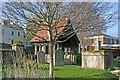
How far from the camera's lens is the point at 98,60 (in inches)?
613

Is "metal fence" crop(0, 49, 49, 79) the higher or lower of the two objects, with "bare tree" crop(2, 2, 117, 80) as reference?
lower

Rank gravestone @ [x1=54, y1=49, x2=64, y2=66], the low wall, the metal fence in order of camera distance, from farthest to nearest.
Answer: gravestone @ [x1=54, y1=49, x2=64, y2=66] < the low wall < the metal fence

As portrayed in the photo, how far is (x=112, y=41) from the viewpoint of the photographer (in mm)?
58188

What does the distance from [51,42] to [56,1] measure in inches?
90.7

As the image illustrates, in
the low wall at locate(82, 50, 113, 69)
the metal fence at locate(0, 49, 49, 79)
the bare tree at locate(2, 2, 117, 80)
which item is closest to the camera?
the metal fence at locate(0, 49, 49, 79)

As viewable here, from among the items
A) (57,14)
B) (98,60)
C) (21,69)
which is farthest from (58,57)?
(21,69)

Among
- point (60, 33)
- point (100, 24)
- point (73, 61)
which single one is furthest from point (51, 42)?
point (73, 61)

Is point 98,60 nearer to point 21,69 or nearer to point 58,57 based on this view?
point 58,57

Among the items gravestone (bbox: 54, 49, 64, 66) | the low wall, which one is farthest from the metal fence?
gravestone (bbox: 54, 49, 64, 66)

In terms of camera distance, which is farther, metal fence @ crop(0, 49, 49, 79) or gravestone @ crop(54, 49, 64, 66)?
gravestone @ crop(54, 49, 64, 66)

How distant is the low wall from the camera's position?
15352mm

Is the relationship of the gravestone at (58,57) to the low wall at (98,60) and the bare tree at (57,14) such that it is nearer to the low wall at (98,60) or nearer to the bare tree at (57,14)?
the low wall at (98,60)

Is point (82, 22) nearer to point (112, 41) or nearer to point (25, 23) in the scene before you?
point (25, 23)

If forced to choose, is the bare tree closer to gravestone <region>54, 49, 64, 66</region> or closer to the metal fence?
the metal fence
